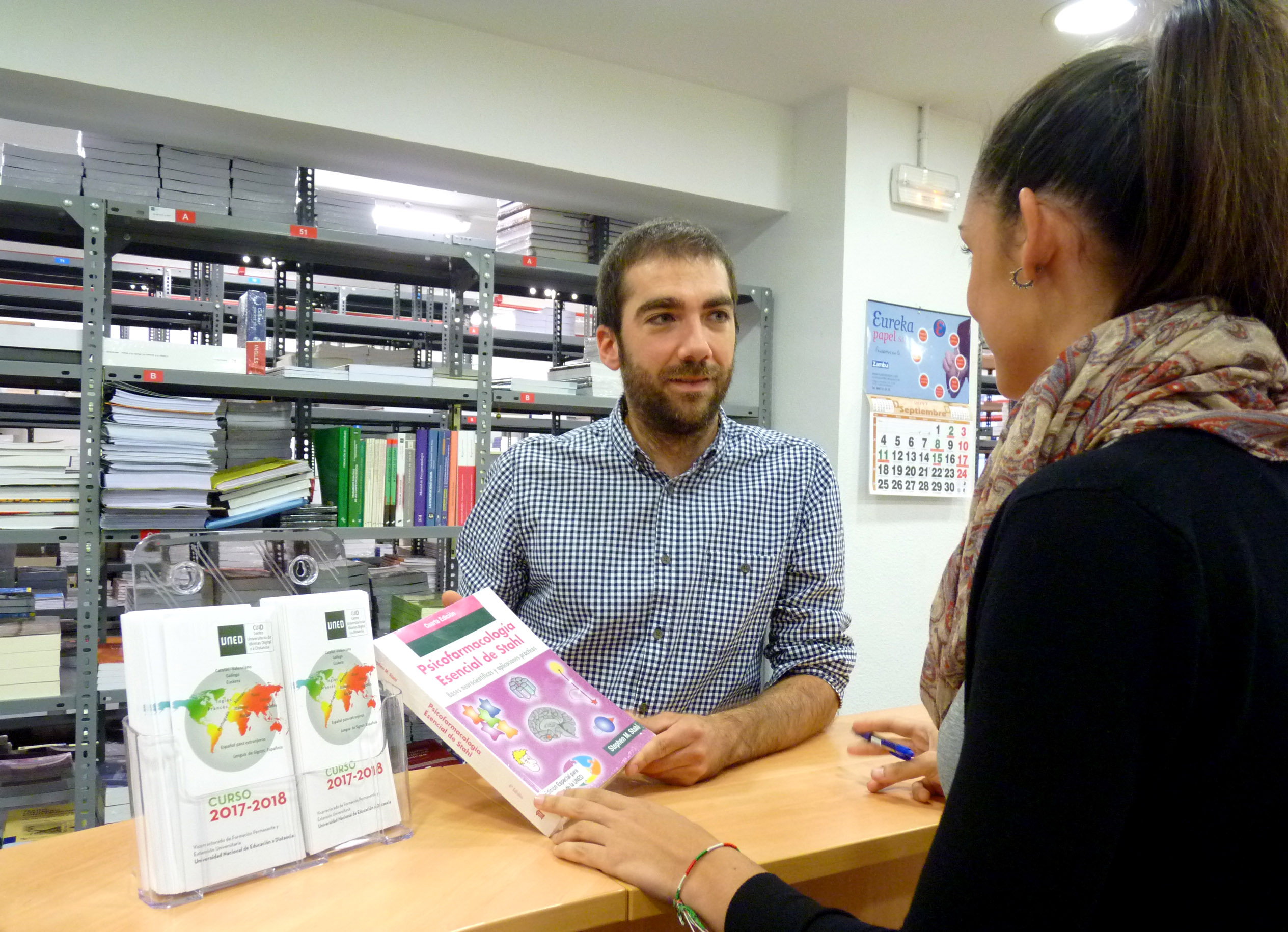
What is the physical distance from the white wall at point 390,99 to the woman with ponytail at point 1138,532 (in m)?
2.32

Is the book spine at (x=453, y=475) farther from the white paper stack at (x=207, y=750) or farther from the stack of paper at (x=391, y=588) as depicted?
the white paper stack at (x=207, y=750)

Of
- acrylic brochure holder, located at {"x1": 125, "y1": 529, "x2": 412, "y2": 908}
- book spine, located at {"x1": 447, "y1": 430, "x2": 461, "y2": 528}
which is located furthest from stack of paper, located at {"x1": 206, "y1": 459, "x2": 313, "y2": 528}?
acrylic brochure holder, located at {"x1": 125, "y1": 529, "x2": 412, "y2": 908}

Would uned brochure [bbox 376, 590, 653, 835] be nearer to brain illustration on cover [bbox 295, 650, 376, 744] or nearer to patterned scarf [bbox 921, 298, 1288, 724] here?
brain illustration on cover [bbox 295, 650, 376, 744]

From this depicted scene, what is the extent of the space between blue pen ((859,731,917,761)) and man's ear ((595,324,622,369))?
83cm

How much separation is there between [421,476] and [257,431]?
0.49 meters

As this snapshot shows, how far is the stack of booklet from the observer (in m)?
0.73

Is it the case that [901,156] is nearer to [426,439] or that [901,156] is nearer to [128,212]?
[426,439]

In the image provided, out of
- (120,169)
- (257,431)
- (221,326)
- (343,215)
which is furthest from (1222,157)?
(221,326)

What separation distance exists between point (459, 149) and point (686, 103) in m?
0.86

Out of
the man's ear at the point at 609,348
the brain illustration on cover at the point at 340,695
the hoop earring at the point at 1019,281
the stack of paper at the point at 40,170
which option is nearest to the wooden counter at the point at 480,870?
the brain illustration on cover at the point at 340,695

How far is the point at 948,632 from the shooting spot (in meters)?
0.72

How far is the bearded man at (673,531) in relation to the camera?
4.79ft

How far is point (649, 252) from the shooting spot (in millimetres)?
1593

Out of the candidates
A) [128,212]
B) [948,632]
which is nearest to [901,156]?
[128,212]
